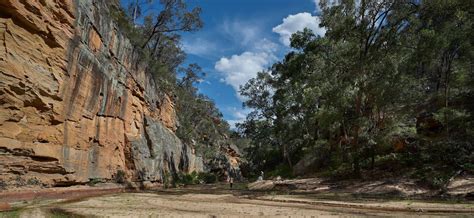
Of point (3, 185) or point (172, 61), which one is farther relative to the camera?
point (172, 61)

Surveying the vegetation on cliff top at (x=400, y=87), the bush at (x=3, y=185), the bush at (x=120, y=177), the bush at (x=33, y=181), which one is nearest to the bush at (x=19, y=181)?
the bush at (x=33, y=181)

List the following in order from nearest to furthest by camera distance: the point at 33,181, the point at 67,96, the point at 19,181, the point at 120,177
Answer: the point at 19,181
the point at 33,181
the point at 67,96
the point at 120,177

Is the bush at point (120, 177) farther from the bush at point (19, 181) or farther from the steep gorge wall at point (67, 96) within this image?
the bush at point (19, 181)

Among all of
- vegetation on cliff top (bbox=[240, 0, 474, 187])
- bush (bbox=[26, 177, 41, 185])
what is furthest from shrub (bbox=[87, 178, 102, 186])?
vegetation on cliff top (bbox=[240, 0, 474, 187])

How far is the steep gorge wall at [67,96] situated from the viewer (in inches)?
505

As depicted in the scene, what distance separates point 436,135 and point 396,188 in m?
10.6

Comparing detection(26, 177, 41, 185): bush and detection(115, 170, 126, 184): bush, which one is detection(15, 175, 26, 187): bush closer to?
detection(26, 177, 41, 185): bush

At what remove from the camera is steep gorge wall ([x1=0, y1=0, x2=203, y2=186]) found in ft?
42.1

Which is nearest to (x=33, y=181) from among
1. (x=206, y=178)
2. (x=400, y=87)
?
(x=400, y=87)

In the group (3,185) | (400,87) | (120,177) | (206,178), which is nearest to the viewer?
(3,185)

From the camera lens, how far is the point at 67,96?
16.6 metres

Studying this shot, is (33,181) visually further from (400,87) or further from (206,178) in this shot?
(206,178)

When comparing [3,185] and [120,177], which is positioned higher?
[3,185]

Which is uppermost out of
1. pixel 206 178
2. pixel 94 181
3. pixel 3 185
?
pixel 3 185
